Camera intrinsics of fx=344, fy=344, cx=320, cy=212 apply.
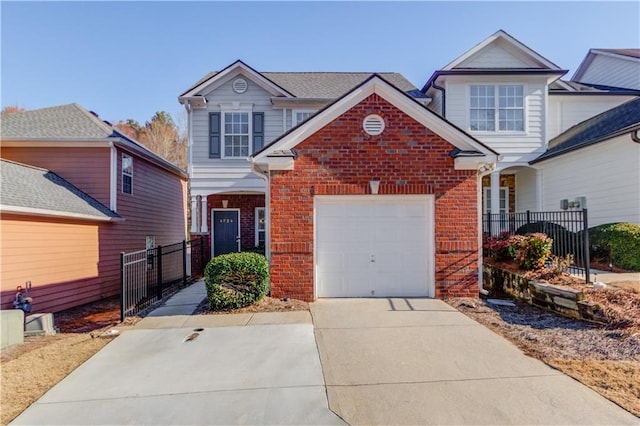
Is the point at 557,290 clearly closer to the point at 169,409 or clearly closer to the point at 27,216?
the point at 169,409

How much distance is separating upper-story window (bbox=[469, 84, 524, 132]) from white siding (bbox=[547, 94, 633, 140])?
2.34 m

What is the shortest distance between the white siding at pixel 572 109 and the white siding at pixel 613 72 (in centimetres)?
187

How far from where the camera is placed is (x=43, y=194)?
1019 cm

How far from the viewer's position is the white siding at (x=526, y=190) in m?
14.6

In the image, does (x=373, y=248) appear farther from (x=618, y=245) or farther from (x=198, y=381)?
(x=618, y=245)

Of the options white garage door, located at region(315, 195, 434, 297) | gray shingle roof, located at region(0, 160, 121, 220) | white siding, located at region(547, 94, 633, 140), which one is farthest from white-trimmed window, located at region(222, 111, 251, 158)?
white siding, located at region(547, 94, 633, 140)

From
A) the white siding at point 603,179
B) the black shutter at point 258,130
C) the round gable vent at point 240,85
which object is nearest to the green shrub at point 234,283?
the black shutter at point 258,130

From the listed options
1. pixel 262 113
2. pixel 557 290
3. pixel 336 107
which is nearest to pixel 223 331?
pixel 336 107

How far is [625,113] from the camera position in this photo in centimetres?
1157

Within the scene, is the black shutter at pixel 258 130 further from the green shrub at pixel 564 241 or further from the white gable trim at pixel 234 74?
the green shrub at pixel 564 241

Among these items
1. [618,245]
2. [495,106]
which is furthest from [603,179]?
[495,106]

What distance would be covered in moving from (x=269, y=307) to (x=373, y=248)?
2.77 metres

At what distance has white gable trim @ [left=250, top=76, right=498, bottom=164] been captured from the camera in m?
8.00

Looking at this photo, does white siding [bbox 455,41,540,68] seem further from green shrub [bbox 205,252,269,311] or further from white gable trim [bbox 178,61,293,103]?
green shrub [bbox 205,252,269,311]
